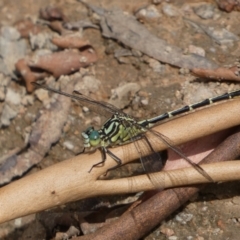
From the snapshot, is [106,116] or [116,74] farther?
[116,74]

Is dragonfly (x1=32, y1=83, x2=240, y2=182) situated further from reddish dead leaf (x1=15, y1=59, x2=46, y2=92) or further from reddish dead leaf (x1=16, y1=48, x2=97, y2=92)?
reddish dead leaf (x1=15, y1=59, x2=46, y2=92)

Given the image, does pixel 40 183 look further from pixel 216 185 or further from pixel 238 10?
pixel 238 10

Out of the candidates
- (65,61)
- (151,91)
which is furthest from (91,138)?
(65,61)

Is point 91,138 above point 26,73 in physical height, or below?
above

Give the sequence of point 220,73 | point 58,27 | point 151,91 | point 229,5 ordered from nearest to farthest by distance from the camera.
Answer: point 220,73 → point 151,91 → point 229,5 → point 58,27

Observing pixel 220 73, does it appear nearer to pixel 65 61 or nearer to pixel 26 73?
pixel 65 61

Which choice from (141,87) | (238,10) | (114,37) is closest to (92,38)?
(114,37)
